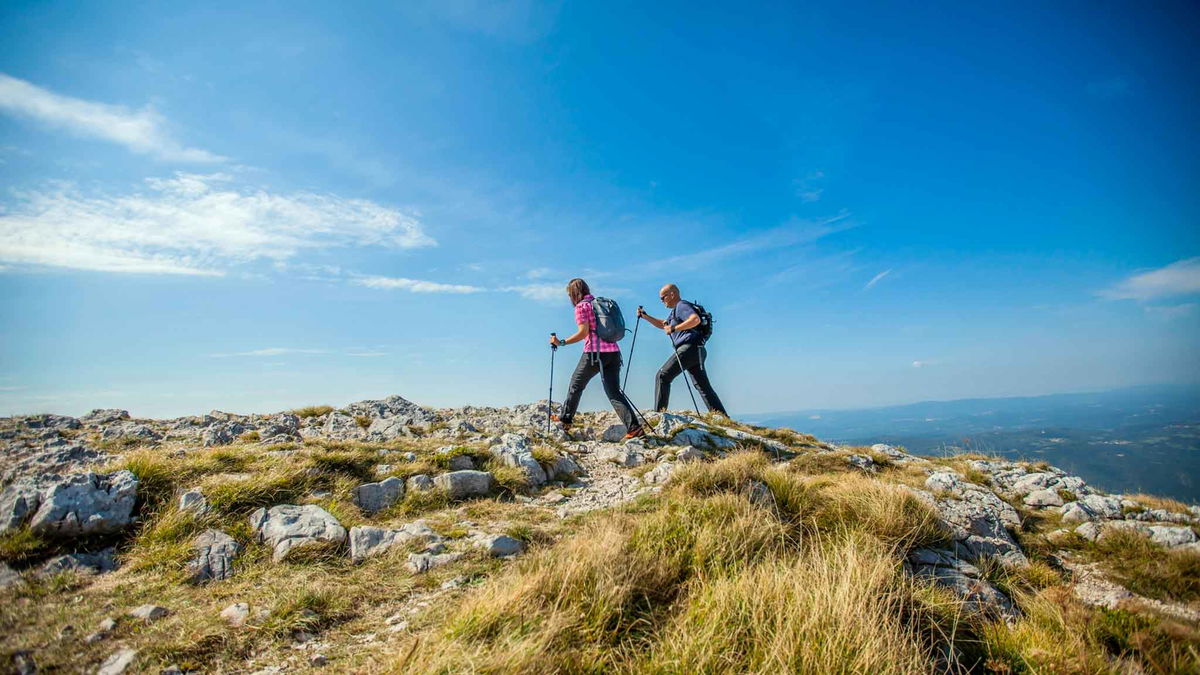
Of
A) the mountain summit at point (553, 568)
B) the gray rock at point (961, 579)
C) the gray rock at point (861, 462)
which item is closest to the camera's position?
the mountain summit at point (553, 568)

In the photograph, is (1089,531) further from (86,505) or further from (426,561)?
(86,505)

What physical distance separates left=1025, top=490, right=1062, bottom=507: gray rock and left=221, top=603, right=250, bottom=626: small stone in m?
11.0

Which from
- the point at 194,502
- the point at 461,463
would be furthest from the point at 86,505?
the point at 461,463

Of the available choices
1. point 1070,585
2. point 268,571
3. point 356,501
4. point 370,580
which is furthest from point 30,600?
point 1070,585

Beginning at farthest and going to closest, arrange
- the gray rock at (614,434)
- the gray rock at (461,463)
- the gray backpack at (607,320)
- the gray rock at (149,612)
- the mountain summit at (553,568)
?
the gray rock at (614,434) → the gray backpack at (607,320) → the gray rock at (461,463) → the gray rock at (149,612) → the mountain summit at (553,568)

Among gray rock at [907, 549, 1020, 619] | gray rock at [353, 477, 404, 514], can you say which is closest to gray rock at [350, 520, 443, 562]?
gray rock at [353, 477, 404, 514]

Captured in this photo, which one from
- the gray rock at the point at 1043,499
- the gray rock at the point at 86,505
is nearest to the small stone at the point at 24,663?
the gray rock at the point at 86,505

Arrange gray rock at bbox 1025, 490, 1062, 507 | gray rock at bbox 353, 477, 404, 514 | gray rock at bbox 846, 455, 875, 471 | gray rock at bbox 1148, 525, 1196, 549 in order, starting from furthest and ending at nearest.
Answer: gray rock at bbox 846, 455, 875, 471 → gray rock at bbox 1025, 490, 1062, 507 → gray rock at bbox 353, 477, 404, 514 → gray rock at bbox 1148, 525, 1196, 549

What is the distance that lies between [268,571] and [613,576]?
3373 mm

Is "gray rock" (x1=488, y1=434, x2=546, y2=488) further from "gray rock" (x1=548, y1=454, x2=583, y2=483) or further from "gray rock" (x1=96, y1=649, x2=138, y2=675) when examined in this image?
"gray rock" (x1=96, y1=649, x2=138, y2=675)

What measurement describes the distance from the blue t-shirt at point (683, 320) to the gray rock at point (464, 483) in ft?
21.9

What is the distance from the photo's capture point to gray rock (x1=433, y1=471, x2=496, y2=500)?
6754 millimetres

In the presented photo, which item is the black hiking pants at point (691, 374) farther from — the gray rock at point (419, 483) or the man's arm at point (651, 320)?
the gray rock at point (419, 483)

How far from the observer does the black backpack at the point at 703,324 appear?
1216 cm
